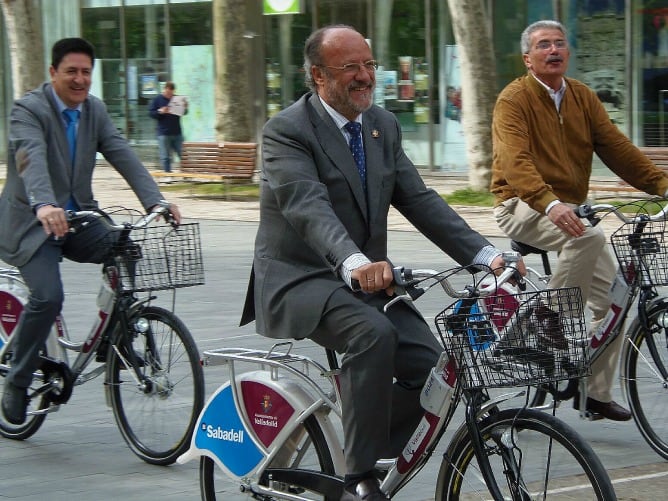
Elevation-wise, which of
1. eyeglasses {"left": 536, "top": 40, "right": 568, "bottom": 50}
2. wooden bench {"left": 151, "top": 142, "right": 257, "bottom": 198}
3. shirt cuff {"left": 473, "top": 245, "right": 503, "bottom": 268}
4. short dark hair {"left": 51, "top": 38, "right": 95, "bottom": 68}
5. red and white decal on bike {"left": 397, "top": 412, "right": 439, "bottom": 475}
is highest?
short dark hair {"left": 51, "top": 38, "right": 95, "bottom": 68}

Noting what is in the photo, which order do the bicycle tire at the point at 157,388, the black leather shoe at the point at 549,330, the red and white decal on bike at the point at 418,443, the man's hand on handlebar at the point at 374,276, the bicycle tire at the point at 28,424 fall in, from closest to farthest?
the black leather shoe at the point at 549,330 < the man's hand on handlebar at the point at 374,276 < the red and white decal on bike at the point at 418,443 < the bicycle tire at the point at 157,388 < the bicycle tire at the point at 28,424

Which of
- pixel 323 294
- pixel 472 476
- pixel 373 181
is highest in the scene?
pixel 373 181

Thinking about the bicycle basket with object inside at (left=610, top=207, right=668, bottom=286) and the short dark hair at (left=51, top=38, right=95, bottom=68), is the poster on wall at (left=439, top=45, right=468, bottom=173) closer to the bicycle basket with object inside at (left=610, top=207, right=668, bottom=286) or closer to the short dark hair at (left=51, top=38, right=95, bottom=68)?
the short dark hair at (left=51, top=38, right=95, bottom=68)

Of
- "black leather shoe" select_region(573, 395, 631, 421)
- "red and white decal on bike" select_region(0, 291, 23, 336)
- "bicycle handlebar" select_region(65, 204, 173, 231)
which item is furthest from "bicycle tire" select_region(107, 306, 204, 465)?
"black leather shoe" select_region(573, 395, 631, 421)

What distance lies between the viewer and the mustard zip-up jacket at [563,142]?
6.00 meters

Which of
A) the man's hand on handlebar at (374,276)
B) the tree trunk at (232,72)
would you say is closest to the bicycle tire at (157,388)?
the man's hand on handlebar at (374,276)

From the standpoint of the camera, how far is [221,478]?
185 inches

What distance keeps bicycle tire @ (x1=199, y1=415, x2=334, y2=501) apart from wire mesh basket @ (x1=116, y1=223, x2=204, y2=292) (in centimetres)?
131

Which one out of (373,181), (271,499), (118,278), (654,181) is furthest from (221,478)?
(654,181)

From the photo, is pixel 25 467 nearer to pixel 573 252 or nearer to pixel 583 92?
pixel 573 252

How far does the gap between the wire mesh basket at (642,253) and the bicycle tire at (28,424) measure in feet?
8.92

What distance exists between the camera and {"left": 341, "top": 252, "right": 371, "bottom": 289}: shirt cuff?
3.93m

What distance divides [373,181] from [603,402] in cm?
211

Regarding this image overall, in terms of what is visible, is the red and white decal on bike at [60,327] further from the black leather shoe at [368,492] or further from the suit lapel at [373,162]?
the black leather shoe at [368,492]
